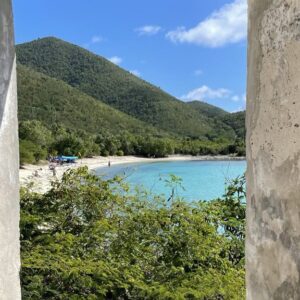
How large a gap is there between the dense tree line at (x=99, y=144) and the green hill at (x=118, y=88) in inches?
377

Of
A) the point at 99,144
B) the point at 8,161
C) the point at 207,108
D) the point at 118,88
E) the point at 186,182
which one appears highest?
the point at 118,88

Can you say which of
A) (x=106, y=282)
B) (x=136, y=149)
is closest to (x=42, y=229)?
(x=106, y=282)

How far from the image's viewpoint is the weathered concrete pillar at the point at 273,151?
133cm

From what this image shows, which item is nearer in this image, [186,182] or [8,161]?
[8,161]

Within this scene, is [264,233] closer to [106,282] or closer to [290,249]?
[290,249]

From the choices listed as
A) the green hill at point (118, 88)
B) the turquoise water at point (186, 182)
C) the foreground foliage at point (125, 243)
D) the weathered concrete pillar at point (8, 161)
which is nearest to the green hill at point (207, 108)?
the green hill at point (118, 88)

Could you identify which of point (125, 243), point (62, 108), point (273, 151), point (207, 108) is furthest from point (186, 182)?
point (207, 108)

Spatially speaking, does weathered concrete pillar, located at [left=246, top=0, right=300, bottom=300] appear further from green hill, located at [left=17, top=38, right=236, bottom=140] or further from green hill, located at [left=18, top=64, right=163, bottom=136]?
green hill, located at [left=17, top=38, right=236, bottom=140]

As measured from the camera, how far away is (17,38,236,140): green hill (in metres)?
106

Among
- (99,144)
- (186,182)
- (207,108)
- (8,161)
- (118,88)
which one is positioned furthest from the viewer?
(207,108)

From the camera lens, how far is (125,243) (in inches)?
154

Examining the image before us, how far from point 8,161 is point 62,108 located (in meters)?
83.4

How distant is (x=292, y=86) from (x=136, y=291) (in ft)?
8.05

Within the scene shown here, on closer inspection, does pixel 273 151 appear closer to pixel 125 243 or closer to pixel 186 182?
pixel 125 243
